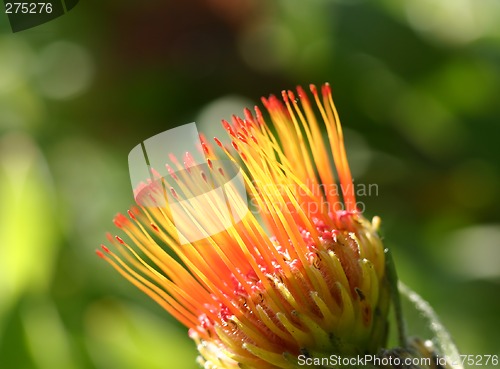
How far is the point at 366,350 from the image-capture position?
106cm

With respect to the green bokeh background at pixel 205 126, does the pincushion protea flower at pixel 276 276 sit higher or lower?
lower

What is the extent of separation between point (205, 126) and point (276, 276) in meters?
1.33

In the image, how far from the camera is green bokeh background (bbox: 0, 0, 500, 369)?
1.84m

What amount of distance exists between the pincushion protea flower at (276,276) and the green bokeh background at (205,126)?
0.62 meters

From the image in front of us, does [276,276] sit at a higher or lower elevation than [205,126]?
lower

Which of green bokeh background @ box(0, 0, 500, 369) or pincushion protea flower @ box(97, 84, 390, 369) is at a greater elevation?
green bokeh background @ box(0, 0, 500, 369)

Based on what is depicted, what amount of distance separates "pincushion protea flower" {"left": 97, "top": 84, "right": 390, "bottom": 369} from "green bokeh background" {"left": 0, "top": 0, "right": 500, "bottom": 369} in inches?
24.5

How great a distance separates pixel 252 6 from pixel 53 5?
68cm

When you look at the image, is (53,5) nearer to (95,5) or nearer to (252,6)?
(95,5)

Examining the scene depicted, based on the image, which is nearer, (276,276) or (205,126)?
(276,276)

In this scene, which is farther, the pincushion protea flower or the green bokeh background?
the green bokeh background

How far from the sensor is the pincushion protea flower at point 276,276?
40.0 inches

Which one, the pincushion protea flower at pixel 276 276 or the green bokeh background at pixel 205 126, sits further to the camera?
the green bokeh background at pixel 205 126

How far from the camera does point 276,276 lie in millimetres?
1024
